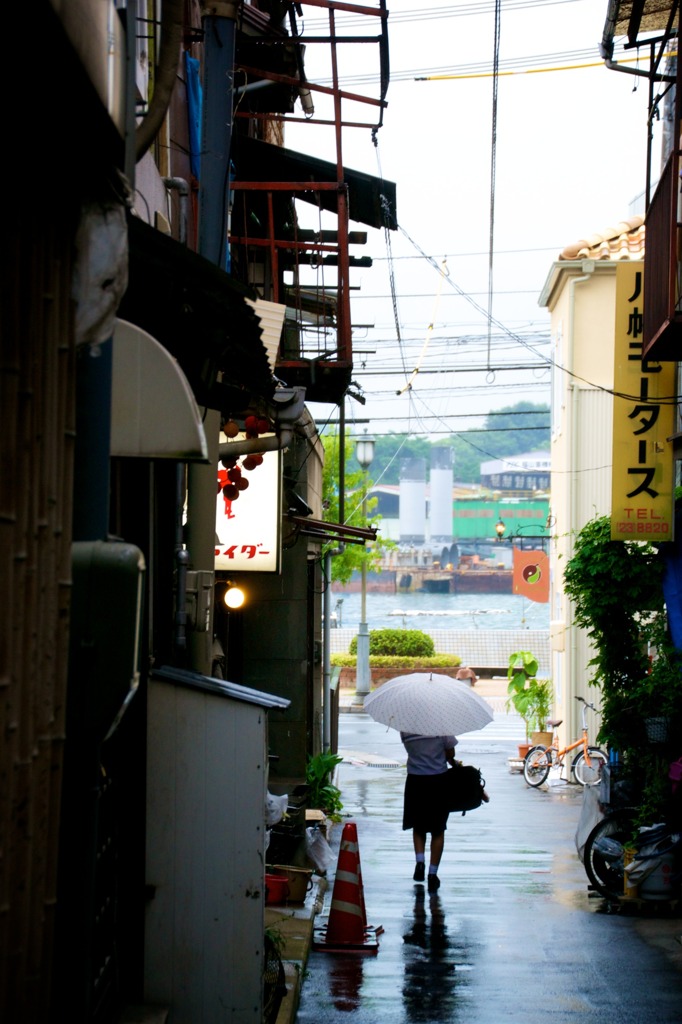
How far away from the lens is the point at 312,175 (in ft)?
51.3

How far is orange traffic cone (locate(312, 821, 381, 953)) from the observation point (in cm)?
1046

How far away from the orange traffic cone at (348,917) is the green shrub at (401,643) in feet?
115

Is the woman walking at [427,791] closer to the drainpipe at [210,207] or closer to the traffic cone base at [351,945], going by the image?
the traffic cone base at [351,945]

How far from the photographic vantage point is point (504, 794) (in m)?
23.2

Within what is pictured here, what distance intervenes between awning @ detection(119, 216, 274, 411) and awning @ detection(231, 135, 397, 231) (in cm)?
834

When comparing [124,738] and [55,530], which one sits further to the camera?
[124,738]

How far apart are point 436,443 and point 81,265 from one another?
164 metres

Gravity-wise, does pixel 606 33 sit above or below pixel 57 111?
above

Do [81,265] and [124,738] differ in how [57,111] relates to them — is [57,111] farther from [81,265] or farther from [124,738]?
[124,738]

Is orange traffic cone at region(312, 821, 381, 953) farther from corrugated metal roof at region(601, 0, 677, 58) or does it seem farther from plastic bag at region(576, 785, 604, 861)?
corrugated metal roof at region(601, 0, 677, 58)

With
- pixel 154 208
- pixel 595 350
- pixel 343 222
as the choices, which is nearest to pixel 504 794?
pixel 595 350

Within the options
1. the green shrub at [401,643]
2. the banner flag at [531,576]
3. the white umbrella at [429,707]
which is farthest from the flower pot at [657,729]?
the green shrub at [401,643]

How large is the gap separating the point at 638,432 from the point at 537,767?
1213 cm

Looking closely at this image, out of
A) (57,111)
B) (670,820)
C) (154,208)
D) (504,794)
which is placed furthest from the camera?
(504,794)
